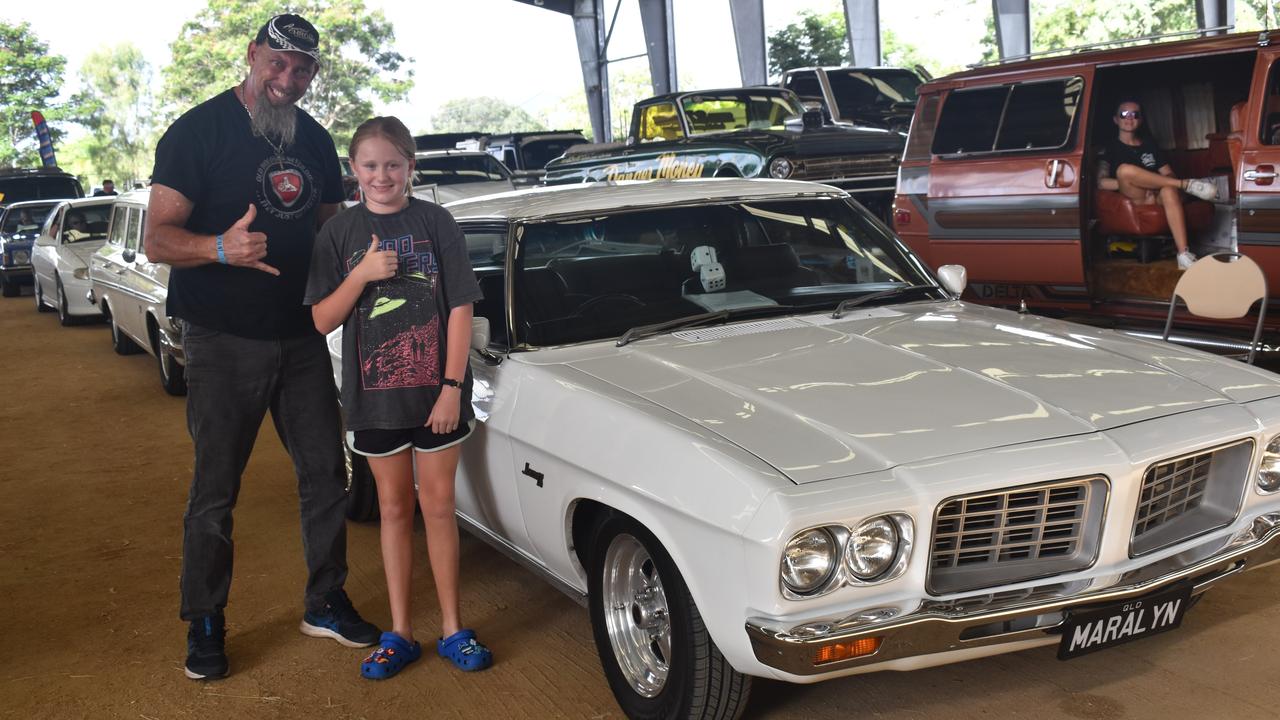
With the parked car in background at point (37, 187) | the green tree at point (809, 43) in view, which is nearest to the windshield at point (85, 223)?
the parked car in background at point (37, 187)

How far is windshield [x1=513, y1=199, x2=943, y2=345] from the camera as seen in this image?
404cm

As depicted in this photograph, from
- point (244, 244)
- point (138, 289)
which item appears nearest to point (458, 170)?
point (138, 289)

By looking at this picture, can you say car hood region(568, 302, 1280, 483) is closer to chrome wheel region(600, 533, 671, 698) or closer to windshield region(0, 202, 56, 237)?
chrome wheel region(600, 533, 671, 698)

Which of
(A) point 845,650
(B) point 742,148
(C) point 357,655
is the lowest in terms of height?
(C) point 357,655

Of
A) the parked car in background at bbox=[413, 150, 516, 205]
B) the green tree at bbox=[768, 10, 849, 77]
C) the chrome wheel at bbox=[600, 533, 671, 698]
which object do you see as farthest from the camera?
the green tree at bbox=[768, 10, 849, 77]

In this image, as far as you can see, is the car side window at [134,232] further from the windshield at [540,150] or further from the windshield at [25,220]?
the windshield at [540,150]

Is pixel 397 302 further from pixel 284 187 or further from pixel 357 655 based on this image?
pixel 357 655

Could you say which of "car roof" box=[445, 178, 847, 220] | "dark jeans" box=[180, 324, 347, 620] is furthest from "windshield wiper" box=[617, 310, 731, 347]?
"dark jeans" box=[180, 324, 347, 620]

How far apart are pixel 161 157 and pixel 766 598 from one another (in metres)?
2.29

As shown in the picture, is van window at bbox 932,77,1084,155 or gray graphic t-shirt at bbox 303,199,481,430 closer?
gray graphic t-shirt at bbox 303,199,481,430

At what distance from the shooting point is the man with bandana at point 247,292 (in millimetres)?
3559

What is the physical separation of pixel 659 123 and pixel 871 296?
32.0ft

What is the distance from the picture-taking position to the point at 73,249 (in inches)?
525

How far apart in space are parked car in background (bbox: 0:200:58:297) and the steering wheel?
16.8 meters
